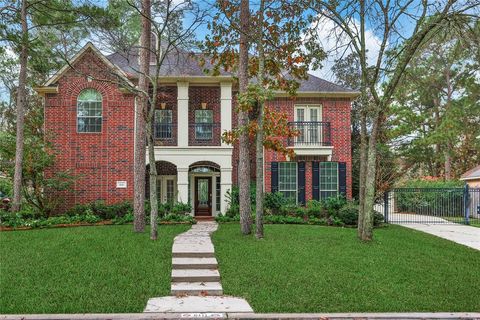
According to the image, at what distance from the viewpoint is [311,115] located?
17172 millimetres

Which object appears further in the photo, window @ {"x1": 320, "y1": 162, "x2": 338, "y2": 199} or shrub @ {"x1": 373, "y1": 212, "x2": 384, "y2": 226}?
window @ {"x1": 320, "y1": 162, "x2": 338, "y2": 199}

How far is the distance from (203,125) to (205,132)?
1.28ft

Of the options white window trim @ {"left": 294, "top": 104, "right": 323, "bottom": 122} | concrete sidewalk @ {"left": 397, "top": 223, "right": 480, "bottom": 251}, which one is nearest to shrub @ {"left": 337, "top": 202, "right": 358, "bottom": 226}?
concrete sidewalk @ {"left": 397, "top": 223, "right": 480, "bottom": 251}

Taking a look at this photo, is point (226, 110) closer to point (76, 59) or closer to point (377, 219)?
point (76, 59)

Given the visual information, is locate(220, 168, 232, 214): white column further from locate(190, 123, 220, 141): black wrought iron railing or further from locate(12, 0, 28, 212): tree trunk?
locate(12, 0, 28, 212): tree trunk

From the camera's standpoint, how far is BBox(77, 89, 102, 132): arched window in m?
15.6

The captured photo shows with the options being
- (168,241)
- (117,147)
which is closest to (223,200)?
(117,147)

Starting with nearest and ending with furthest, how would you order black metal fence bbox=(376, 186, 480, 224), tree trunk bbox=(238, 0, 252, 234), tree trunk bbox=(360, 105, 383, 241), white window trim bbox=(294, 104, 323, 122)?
tree trunk bbox=(360, 105, 383, 241)
tree trunk bbox=(238, 0, 252, 234)
white window trim bbox=(294, 104, 323, 122)
black metal fence bbox=(376, 186, 480, 224)

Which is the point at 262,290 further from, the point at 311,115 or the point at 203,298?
the point at 311,115

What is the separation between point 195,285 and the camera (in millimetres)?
6605

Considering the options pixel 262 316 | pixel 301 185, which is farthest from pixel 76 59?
pixel 262 316

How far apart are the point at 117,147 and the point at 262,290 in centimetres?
1106

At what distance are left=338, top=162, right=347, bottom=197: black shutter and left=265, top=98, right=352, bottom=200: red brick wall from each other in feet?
0.57

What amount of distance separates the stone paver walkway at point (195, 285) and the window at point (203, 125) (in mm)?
7417
